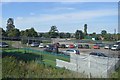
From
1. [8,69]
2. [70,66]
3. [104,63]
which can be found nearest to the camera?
[8,69]

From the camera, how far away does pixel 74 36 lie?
6066 centimetres

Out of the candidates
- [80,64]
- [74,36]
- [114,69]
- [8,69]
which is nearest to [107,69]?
[114,69]

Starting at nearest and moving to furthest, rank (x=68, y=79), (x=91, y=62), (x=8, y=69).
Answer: (x=68, y=79)
(x=8, y=69)
(x=91, y=62)

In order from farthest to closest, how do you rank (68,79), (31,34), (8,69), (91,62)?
1. (31,34)
2. (91,62)
3. (8,69)
4. (68,79)

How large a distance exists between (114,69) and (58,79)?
3.83 metres

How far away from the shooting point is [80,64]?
13.4 metres

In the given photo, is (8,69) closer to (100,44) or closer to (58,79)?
(58,79)

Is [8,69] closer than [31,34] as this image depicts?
Yes

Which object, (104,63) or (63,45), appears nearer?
(104,63)

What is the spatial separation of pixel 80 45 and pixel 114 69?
1560 inches

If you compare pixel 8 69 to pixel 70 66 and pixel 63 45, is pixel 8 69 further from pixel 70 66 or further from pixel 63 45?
pixel 63 45

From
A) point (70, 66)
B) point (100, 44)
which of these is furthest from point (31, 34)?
point (70, 66)

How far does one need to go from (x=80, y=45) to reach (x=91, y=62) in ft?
126

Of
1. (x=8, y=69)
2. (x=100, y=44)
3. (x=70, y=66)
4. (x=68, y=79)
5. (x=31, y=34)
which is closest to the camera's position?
(x=68, y=79)
